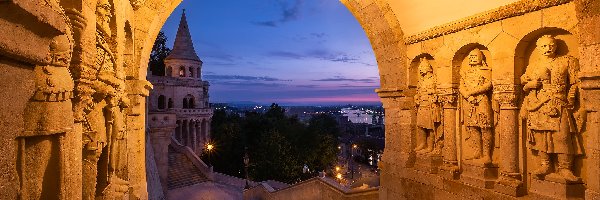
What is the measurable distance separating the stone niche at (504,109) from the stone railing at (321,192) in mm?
3059

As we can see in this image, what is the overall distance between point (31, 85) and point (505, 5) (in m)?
4.75

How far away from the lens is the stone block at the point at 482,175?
4559mm

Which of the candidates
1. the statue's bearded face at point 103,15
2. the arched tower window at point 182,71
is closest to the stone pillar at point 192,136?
the arched tower window at point 182,71

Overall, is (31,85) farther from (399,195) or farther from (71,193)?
(399,195)

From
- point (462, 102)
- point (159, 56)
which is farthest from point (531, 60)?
point (159, 56)

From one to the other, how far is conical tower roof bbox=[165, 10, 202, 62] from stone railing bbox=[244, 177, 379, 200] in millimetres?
22430

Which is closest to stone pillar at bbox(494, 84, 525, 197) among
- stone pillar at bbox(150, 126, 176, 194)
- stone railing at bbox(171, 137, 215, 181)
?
stone pillar at bbox(150, 126, 176, 194)

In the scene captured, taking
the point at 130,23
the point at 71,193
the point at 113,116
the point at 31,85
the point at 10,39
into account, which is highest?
the point at 130,23

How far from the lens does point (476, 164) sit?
473 cm

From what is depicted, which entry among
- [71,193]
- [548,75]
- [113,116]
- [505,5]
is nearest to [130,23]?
[113,116]

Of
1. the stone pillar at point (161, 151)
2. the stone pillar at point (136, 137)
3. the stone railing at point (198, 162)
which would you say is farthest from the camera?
the stone railing at point (198, 162)

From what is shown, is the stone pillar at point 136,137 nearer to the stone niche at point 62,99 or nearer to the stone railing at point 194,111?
the stone niche at point 62,99

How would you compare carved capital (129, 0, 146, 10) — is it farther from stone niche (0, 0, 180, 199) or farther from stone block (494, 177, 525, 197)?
stone block (494, 177, 525, 197)

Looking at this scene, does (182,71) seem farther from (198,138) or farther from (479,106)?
(479,106)
